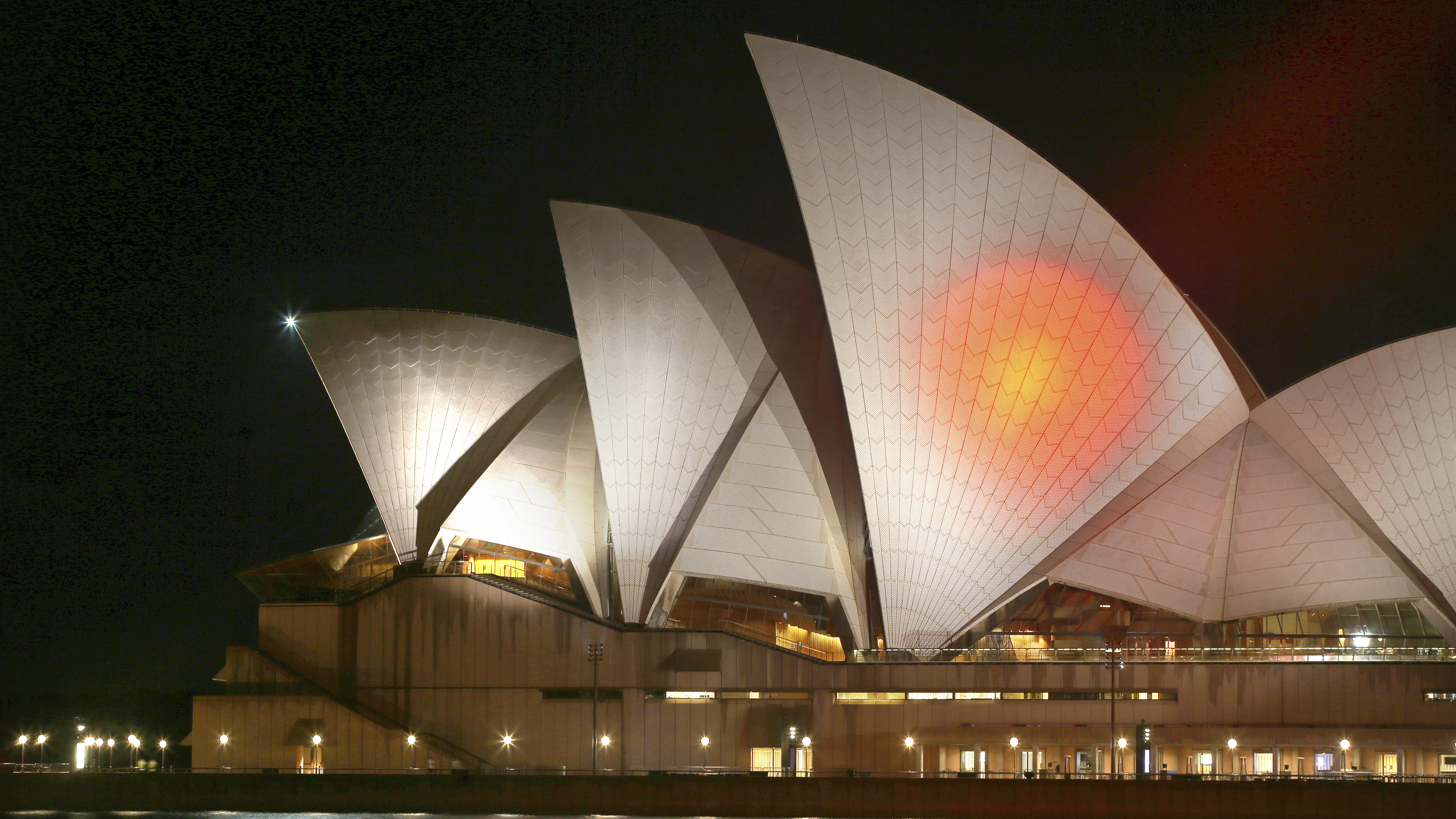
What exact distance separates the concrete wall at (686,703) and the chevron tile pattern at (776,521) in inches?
90.5

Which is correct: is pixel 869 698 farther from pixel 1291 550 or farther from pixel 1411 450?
pixel 1411 450

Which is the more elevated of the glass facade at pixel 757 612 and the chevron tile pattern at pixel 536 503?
the chevron tile pattern at pixel 536 503

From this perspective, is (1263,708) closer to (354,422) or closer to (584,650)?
(584,650)

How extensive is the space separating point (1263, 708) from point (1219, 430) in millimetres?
7744

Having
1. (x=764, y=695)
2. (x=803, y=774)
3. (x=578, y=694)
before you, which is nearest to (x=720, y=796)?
(x=803, y=774)

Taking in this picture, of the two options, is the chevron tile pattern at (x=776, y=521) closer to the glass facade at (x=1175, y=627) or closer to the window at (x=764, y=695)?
the window at (x=764, y=695)

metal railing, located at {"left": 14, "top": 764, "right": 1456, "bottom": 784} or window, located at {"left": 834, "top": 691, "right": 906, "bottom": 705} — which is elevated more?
window, located at {"left": 834, "top": 691, "right": 906, "bottom": 705}

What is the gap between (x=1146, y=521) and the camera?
42062mm

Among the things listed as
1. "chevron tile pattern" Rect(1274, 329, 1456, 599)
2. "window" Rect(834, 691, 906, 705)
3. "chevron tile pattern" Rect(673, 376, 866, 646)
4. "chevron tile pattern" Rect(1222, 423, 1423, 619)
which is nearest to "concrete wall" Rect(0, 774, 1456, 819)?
"window" Rect(834, 691, 906, 705)

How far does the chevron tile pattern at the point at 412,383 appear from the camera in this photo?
47656mm

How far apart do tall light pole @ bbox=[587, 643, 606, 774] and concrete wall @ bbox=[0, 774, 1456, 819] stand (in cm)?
306

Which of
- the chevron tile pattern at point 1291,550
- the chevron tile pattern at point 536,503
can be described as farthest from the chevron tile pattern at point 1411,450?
the chevron tile pattern at point 536,503

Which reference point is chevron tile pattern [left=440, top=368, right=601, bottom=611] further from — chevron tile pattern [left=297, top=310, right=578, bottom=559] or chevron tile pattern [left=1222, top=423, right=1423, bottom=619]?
chevron tile pattern [left=1222, top=423, right=1423, bottom=619]

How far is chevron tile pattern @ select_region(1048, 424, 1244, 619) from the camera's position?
136ft
